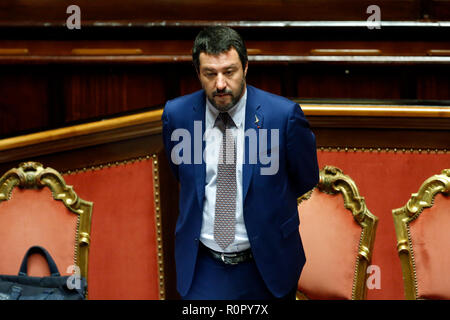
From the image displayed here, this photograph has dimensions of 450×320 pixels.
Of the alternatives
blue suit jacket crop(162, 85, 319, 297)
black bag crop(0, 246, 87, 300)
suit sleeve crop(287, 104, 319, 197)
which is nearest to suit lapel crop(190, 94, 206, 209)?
blue suit jacket crop(162, 85, 319, 297)

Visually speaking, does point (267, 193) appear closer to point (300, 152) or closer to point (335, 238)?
point (300, 152)

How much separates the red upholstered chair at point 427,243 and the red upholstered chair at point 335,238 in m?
0.06

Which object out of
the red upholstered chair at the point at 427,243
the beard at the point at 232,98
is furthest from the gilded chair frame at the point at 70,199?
the red upholstered chair at the point at 427,243

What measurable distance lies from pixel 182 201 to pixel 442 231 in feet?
Result: 1.34

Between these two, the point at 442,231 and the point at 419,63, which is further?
the point at 419,63

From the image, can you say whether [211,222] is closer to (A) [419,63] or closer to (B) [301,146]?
(B) [301,146]

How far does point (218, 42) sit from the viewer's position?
31.3 inches

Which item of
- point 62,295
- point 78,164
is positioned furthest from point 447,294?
point 78,164

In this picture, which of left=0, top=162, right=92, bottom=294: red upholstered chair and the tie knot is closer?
the tie knot

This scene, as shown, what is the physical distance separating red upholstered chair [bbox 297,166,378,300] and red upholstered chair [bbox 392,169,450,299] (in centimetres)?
6

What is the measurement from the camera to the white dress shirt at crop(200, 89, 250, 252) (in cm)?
84

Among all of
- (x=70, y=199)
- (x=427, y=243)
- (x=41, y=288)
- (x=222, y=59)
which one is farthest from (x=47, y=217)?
(x=427, y=243)

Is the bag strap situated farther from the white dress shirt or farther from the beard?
the beard

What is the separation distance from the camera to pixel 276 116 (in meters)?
0.85
